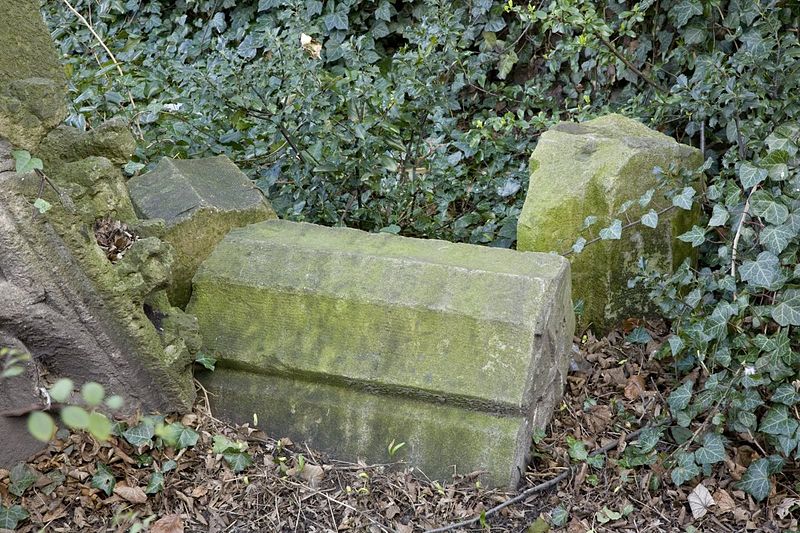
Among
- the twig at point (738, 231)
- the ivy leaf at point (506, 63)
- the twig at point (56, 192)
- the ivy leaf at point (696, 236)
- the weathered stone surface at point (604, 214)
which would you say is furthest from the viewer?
the ivy leaf at point (506, 63)

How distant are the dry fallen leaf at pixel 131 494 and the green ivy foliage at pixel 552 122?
1.65m

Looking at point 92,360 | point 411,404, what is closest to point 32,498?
point 92,360

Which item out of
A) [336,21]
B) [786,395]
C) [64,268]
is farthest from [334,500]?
[336,21]

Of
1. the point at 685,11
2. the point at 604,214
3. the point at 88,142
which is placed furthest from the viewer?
the point at 685,11

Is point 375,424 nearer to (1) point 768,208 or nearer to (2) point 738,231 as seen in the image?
(2) point 738,231

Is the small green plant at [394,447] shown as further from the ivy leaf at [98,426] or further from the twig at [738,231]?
the ivy leaf at [98,426]

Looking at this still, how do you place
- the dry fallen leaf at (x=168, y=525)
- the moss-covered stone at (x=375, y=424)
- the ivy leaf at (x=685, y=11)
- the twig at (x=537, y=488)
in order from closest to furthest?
the dry fallen leaf at (x=168, y=525), the twig at (x=537, y=488), the moss-covered stone at (x=375, y=424), the ivy leaf at (x=685, y=11)

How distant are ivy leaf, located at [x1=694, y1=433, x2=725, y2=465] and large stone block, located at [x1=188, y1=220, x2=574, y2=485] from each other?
Answer: 59cm

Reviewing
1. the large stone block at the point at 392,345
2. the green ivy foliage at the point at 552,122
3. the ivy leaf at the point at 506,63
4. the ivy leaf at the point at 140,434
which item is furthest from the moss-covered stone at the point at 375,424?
the ivy leaf at the point at 506,63

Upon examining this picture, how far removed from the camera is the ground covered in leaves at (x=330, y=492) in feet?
9.65

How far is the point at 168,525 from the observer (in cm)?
290

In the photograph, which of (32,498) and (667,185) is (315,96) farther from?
(32,498)

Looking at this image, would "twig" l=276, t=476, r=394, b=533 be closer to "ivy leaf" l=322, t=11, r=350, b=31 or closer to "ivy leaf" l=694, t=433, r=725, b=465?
"ivy leaf" l=694, t=433, r=725, b=465

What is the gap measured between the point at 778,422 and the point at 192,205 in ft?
7.88
